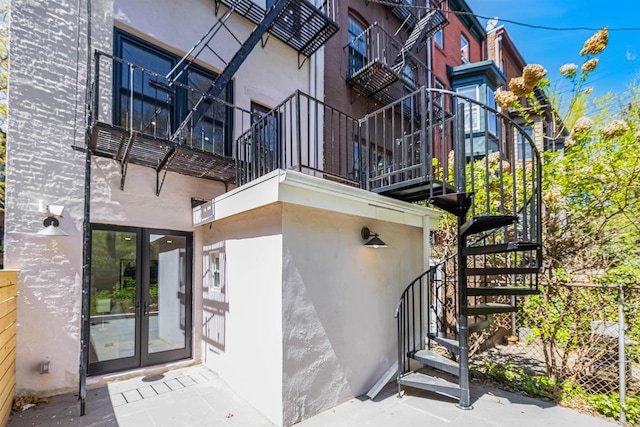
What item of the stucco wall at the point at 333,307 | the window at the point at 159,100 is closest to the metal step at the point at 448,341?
the stucco wall at the point at 333,307

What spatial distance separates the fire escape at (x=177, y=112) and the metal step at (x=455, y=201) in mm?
2971

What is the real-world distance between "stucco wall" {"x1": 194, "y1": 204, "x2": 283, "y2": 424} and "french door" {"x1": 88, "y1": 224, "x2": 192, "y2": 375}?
1.63 feet

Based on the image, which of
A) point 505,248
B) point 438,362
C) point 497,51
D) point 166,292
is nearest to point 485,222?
point 505,248

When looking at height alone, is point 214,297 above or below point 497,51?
below

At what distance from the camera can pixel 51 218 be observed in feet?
13.9

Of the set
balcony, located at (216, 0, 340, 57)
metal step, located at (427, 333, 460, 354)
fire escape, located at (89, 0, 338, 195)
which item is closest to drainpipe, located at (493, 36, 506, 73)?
balcony, located at (216, 0, 340, 57)

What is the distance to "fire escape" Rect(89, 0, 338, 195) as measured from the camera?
168 inches

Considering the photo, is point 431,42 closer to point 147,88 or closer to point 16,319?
point 147,88

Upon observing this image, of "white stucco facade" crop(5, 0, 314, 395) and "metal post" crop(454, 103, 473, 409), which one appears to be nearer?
"metal post" crop(454, 103, 473, 409)

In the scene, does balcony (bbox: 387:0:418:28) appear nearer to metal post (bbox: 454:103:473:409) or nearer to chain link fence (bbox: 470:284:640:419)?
metal post (bbox: 454:103:473:409)

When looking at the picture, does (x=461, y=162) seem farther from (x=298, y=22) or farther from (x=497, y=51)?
(x=497, y=51)

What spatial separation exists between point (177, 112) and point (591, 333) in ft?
21.5

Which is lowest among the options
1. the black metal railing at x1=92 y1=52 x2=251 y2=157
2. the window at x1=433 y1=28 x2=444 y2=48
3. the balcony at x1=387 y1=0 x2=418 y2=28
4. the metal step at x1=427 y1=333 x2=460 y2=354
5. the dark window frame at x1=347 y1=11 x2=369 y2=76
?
the metal step at x1=427 y1=333 x2=460 y2=354

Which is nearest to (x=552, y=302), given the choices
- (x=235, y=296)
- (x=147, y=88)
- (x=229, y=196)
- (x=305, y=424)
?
(x=305, y=424)
